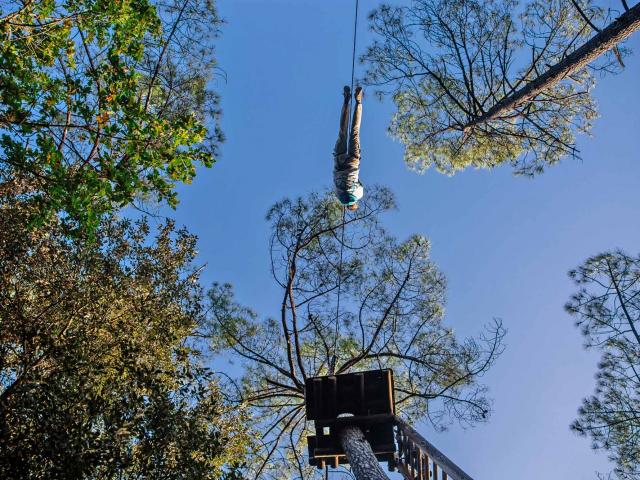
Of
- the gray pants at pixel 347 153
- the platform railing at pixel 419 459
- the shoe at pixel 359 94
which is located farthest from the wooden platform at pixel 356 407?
the shoe at pixel 359 94

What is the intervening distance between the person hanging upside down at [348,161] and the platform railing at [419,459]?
386 cm

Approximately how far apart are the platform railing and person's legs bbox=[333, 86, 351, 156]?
15.8 ft

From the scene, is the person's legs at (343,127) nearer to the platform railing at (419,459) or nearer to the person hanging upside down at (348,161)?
the person hanging upside down at (348,161)

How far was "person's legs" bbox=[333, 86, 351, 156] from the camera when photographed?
8.20 m

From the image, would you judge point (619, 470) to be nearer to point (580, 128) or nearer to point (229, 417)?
point (229, 417)

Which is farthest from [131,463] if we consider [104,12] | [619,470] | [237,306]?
[619,470]

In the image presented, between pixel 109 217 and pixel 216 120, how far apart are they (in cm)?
347

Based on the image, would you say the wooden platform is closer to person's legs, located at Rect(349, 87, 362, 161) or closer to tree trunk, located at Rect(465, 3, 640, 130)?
person's legs, located at Rect(349, 87, 362, 161)

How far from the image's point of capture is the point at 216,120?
33.1 ft

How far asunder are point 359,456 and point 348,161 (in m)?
4.92

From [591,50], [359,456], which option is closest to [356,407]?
[359,456]

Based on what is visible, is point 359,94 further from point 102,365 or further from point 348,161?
point 102,365

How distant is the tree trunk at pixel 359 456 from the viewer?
20.2 feet

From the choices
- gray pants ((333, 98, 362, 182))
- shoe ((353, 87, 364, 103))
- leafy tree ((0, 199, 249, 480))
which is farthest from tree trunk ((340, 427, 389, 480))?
shoe ((353, 87, 364, 103))
